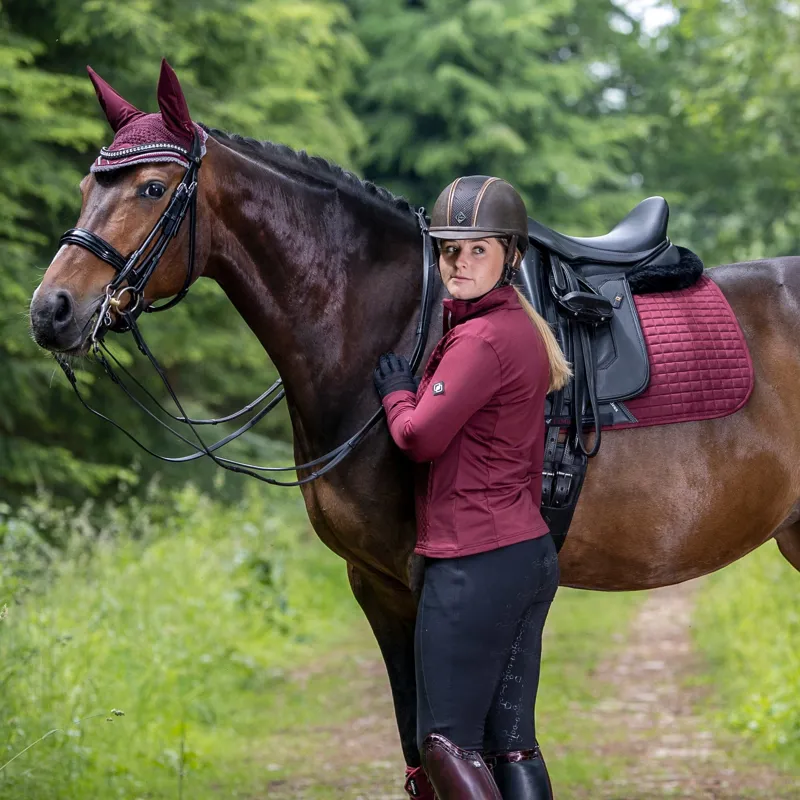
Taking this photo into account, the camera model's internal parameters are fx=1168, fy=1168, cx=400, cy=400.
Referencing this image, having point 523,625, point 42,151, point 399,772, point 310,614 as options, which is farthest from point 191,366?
point 523,625

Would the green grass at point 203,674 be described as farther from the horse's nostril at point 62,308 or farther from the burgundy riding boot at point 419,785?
the horse's nostril at point 62,308

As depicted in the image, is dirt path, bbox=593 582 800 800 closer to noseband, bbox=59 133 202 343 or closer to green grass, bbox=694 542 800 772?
green grass, bbox=694 542 800 772

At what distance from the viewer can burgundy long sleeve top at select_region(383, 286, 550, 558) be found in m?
2.91

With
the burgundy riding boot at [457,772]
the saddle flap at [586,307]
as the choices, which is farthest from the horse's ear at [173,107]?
the burgundy riding boot at [457,772]

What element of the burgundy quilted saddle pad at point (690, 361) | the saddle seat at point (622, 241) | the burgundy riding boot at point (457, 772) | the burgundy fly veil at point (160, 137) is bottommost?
the burgundy riding boot at point (457, 772)

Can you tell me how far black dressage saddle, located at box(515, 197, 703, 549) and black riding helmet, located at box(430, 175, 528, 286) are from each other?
0.57 metres

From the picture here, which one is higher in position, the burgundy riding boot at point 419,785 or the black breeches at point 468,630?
the black breeches at point 468,630

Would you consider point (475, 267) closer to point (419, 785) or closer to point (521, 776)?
point (521, 776)

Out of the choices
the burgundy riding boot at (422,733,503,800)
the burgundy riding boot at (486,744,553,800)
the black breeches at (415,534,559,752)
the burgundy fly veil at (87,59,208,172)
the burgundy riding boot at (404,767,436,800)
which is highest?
the burgundy fly veil at (87,59,208,172)

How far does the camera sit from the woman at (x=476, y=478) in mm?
2951

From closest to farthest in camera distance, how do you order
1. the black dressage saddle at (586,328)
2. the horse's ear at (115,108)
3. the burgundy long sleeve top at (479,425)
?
1. the burgundy long sleeve top at (479,425)
2. the horse's ear at (115,108)
3. the black dressage saddle at (586,328)

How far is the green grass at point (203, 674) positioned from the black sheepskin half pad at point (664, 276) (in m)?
2.27

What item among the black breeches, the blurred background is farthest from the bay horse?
the blurred background

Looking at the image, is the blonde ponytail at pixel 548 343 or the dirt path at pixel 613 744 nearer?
the blonde ponytail at pixel 548 343
